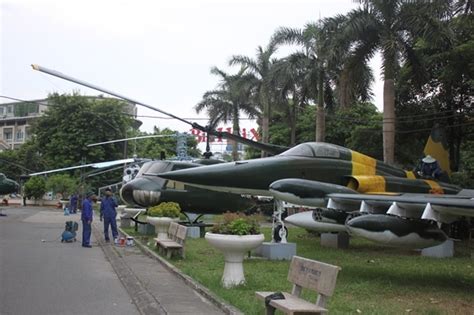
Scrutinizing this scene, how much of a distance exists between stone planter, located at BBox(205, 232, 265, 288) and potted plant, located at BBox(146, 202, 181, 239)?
6.93 m

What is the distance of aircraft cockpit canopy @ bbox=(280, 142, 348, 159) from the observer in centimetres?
1530

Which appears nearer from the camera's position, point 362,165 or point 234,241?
point 234,241

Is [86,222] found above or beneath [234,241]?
beneath

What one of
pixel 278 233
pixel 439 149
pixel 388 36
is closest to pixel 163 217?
pixel 278 233

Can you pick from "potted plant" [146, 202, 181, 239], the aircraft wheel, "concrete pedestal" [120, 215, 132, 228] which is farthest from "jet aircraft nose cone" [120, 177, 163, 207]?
the aircraft wheel

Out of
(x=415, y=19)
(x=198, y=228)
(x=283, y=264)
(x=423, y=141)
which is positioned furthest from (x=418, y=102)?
(x=283, y=264)

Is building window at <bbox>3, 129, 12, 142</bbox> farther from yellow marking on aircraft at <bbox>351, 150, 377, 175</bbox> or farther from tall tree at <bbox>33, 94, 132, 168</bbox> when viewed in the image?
yellow marking on aircraft at <bbox>351, 150, 377, 175</bbox>

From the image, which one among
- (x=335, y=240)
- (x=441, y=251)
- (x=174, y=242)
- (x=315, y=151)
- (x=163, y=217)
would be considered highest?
(x=315, y=151)

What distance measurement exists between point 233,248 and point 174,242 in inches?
215

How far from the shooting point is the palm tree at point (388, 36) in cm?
2273

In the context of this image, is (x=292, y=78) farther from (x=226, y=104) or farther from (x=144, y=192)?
(x=226, y=104)

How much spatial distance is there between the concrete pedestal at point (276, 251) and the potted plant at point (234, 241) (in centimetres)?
430

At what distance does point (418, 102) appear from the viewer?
2891cm

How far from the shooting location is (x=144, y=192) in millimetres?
21703
